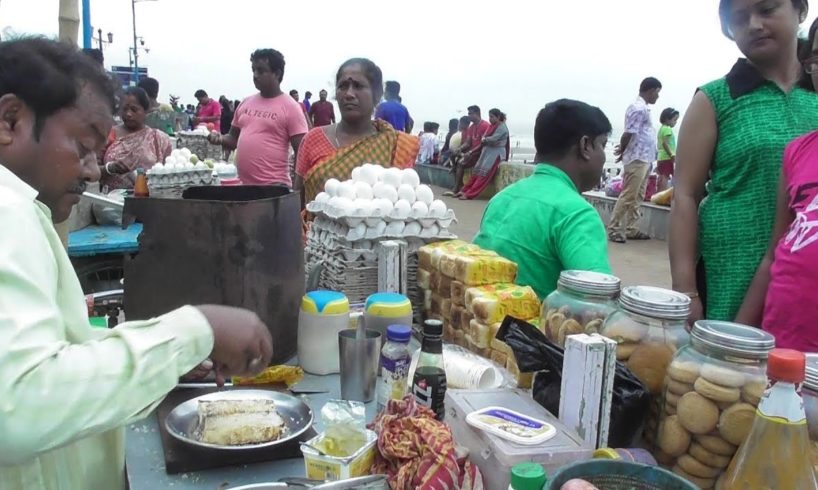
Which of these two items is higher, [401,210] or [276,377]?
[401,210]

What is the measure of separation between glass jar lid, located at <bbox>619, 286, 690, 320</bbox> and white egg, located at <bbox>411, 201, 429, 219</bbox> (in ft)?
3.90

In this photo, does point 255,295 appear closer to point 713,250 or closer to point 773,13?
point 713,250

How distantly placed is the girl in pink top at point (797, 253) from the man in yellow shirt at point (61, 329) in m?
1.45

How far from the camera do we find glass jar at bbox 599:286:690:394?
4.31 feet

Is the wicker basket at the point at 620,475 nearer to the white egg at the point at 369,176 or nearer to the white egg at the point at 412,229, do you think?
the white egg at the point at 412,229

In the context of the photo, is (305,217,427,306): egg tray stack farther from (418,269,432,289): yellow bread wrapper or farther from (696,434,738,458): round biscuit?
(696,434,738,458): round biscuit

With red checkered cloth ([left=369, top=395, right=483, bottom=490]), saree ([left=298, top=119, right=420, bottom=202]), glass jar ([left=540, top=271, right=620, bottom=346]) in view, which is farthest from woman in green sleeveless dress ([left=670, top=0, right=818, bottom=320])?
saree ([left=298, top=119, right=420, bottom=202])

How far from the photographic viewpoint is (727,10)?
7.00ft

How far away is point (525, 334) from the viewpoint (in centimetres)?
138

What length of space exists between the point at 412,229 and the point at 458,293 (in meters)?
0.55

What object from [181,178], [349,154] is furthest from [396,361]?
[181,178]

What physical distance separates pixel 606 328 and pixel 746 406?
13.3 inches

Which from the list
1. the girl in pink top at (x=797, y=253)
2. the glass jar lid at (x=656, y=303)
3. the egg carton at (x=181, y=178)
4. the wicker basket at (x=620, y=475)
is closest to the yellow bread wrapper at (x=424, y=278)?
the glass jar lid at (x=656, y=303)

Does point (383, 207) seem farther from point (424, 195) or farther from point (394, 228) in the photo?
point (424, 195)
